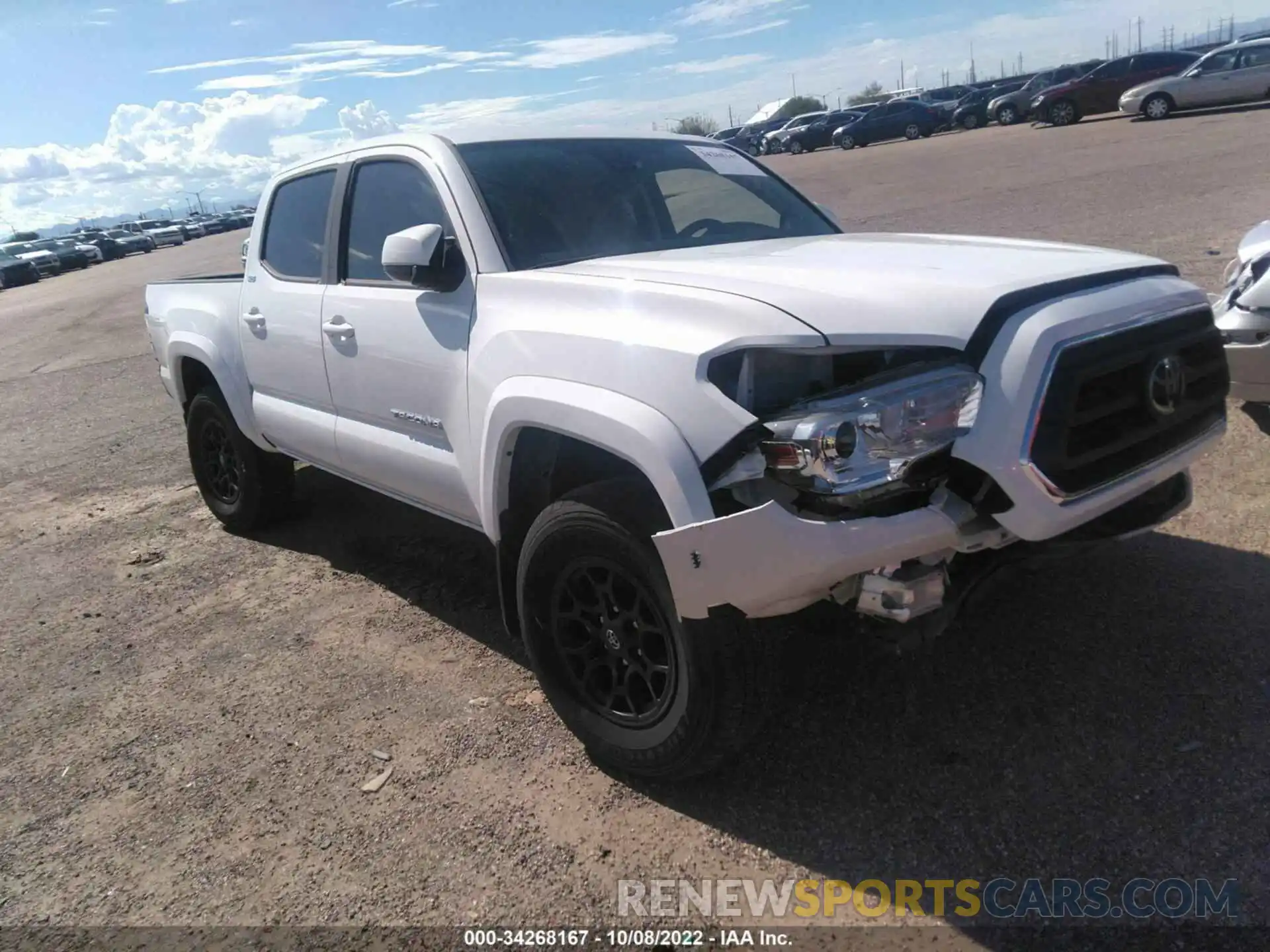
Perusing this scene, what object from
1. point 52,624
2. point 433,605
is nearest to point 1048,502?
point 433,605

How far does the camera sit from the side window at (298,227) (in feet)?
14.3

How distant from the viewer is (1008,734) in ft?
9.57

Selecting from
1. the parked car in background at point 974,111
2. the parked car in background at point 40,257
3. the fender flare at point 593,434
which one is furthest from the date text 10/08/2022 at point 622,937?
the parked car in background at point 40,257

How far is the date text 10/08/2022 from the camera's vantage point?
2.36 meters

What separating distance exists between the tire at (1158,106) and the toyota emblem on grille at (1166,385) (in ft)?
84.6

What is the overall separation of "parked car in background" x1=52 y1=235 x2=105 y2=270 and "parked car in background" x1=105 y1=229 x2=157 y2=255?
77.5 inches

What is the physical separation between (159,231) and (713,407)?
6612cm

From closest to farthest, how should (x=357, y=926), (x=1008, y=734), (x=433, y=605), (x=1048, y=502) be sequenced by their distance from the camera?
(x=1048, y=502) < (x=357, y=926) < (x=1008, y=734) < (x=433, y=605)

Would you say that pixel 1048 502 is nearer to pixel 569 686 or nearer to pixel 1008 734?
pixel 1008 734

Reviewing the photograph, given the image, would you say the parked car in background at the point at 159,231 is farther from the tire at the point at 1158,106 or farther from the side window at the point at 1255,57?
the side window at the point at 1255,57

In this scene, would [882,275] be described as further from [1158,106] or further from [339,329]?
[1158,106]

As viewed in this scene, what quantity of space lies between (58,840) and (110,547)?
2.95 meters

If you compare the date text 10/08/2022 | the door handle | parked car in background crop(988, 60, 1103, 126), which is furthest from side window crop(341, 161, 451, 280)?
parked car in background crop(988, 60, 1103, 126)

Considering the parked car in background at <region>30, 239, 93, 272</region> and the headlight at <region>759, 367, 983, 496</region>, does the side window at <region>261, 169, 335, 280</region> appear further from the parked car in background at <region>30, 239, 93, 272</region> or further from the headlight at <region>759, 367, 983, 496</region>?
the parked car in background at <region>30, 239, 93, 272</region>
